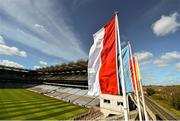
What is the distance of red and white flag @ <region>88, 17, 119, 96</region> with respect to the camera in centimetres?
695

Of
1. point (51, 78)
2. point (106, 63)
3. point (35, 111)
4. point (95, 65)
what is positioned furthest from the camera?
point (51, 78)

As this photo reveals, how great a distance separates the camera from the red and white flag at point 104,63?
6.95 meters

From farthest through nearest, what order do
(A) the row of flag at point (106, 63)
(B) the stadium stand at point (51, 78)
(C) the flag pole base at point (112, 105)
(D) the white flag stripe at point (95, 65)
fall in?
(B) the stadium stand at point (51, 78) → (C) the flag pole base at point (112, 105) → (D) the white flag stripe at point (95, 65) → (A) the row of flag at point (106, 63)

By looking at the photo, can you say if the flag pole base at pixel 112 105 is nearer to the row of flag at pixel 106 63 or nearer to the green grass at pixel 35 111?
the green grass at pixel 35 111

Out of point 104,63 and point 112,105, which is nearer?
point 104,63

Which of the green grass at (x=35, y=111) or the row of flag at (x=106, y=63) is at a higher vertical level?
the row of flag at (x=106, y=63)

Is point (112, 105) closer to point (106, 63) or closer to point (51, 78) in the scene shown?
point (106, 63)

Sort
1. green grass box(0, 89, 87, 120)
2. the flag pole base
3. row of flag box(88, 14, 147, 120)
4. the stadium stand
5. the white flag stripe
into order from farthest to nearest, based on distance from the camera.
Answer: the stadium stand, the flag pole base, green grass box(0, 89, 87, 120), the white flag stripe, row of flag box(88, 14, 147, 120)

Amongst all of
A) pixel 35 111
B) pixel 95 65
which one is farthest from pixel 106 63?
pixel 35 111

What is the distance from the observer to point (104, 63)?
745 cm

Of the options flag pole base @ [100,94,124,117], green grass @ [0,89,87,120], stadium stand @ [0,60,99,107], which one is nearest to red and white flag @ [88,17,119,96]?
green grass @ [0,89,87,120]

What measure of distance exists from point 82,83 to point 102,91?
5218 cm

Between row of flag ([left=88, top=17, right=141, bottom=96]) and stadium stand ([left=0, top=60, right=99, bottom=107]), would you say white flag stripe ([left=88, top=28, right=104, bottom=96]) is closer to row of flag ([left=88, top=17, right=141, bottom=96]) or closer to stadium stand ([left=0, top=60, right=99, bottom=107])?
row of flag ([left=88, top=17, right=141, bottom=96])

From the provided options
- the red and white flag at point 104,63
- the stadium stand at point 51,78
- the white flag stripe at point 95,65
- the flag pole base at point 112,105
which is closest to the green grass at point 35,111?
the flag pole base at point 112,105
